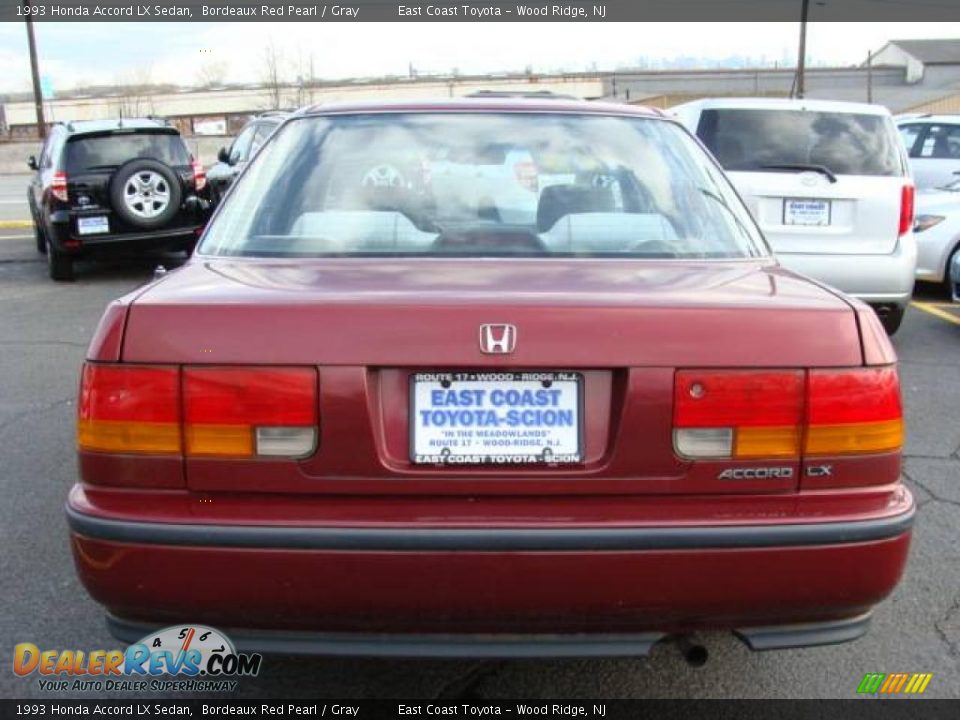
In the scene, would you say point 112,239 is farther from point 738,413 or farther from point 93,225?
point 738,413

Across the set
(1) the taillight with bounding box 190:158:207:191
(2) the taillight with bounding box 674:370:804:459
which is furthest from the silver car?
(1) the taillight with bounding box 190:158:207:191

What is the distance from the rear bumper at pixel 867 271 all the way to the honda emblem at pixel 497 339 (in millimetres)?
4909

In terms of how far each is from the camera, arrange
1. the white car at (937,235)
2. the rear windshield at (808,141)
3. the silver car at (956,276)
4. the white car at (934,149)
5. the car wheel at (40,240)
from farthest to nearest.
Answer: the car wheel at (40,240) < the white car at (934,149) < the white car at (937,235) < the silver car at (956,276) < the rear windshield at (808,141)

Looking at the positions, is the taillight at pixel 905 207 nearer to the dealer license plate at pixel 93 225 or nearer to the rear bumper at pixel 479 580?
the rear bumper at pixel 479 580

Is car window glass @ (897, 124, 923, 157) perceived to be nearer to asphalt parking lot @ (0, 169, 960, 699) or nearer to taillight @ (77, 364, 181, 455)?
asphalt parking lot @ (0, 169, 960, 699)

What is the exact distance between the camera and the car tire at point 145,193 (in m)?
9.39

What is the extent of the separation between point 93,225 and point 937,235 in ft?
26.4

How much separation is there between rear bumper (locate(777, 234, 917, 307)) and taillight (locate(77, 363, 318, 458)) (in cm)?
513

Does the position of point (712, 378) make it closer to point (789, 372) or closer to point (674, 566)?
point (789, 372)

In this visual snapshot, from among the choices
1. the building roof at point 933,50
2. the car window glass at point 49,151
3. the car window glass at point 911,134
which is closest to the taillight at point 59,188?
the car window glass at point 49,151

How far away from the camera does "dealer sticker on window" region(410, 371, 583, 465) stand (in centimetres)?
205

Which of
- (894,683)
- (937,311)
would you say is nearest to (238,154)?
(937,311)

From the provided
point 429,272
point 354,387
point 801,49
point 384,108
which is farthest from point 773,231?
point 801,49

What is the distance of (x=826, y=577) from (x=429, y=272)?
1172mm
